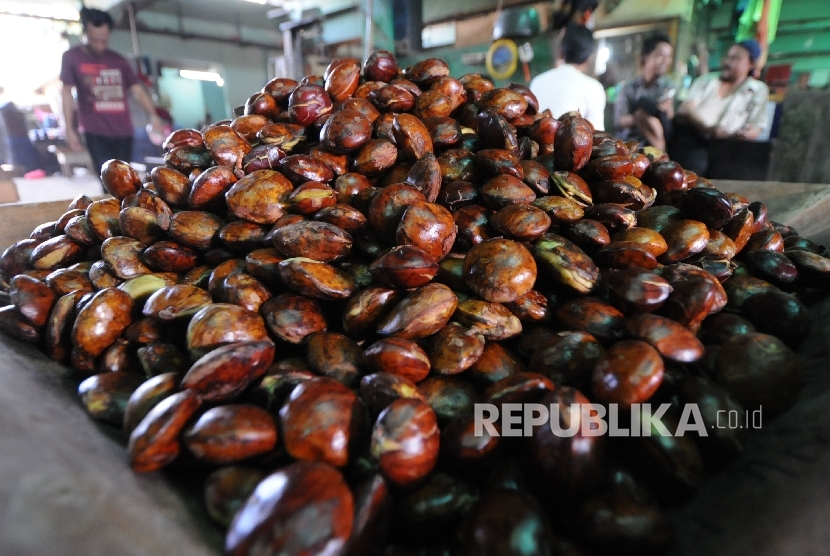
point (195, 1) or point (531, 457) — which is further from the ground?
point (195, 1)

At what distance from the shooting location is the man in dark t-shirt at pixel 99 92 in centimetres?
382

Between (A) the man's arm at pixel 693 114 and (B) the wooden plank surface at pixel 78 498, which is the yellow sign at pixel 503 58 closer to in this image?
(A) the man's arm at pixel 693 114

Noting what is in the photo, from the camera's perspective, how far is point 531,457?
0.76m

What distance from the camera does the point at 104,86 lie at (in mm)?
3943

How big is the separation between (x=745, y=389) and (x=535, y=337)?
0.41m

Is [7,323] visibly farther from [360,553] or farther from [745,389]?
[745,389]

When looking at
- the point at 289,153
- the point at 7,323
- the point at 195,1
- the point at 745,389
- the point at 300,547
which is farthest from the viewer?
the point at 195,1

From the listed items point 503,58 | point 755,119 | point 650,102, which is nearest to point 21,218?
point 650,102

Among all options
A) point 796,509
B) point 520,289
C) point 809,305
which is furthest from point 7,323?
point 809,305

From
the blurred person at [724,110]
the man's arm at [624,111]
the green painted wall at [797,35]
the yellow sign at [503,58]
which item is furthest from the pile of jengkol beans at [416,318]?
the green painted wall at [797,35]

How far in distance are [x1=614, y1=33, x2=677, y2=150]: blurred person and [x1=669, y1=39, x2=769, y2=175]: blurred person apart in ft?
0.40

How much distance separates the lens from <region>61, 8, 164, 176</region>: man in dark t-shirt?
382 cm

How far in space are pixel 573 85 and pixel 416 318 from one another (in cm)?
255

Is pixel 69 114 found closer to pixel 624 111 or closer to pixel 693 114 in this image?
pixel 624 111
